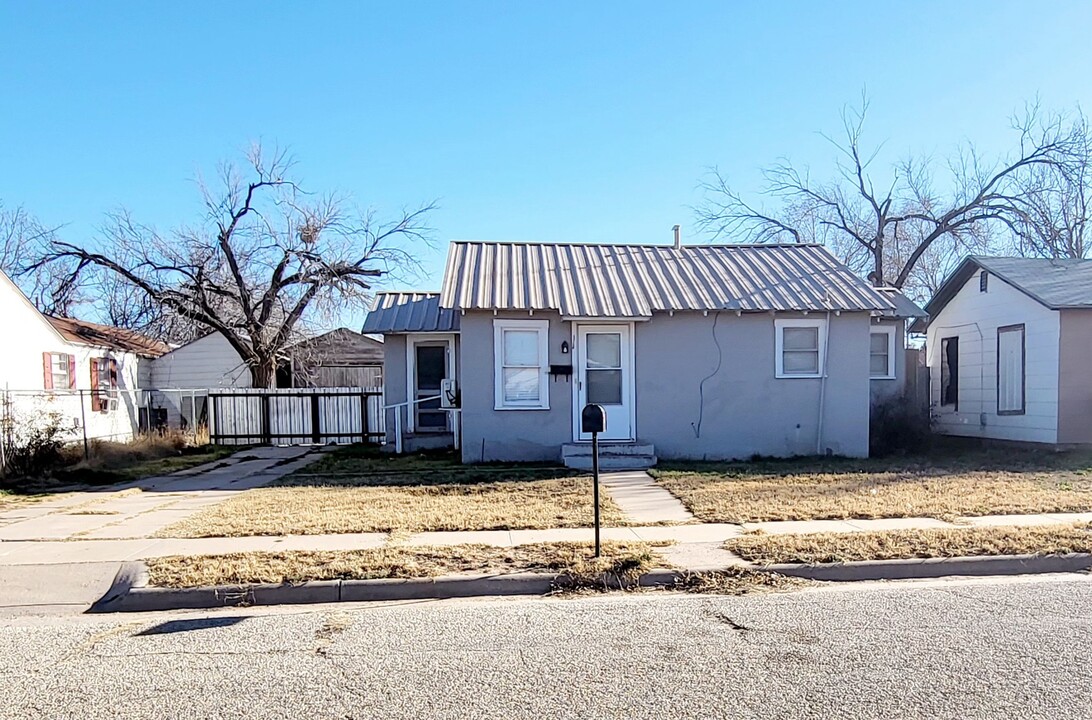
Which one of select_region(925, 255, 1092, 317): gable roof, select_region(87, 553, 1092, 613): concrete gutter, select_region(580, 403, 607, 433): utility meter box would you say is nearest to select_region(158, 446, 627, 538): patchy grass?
select_region(580, 403, 607, 433): utility meter box

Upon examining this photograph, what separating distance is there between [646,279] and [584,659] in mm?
10781

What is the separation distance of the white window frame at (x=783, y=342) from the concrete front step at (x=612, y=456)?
9.76ft

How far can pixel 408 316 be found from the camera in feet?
54.2

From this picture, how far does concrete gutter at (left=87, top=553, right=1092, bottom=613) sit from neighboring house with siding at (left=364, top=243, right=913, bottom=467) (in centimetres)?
655

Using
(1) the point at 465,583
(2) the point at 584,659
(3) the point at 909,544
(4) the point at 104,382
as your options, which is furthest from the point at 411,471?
(4) the point at 104,382

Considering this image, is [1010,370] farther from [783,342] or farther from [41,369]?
[41,369]

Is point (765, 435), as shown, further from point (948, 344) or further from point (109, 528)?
point (109, 528)

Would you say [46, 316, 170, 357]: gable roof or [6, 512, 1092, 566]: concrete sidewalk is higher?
[46, 316, 170, 357]: gable roof

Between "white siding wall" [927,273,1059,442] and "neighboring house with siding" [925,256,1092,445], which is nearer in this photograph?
"neighboring house with siding" [925,256,1092,445]

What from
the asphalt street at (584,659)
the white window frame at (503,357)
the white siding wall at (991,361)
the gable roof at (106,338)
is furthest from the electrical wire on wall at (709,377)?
the gable roof at (106,338)

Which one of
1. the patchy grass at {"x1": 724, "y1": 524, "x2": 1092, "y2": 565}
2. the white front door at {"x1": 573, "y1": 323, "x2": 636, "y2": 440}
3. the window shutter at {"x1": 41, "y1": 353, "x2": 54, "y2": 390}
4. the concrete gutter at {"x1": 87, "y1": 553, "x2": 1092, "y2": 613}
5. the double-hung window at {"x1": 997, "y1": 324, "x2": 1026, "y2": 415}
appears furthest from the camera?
the window shutter at {"x1": 41, "y1": 353, "x2": 54, "y2": 390}

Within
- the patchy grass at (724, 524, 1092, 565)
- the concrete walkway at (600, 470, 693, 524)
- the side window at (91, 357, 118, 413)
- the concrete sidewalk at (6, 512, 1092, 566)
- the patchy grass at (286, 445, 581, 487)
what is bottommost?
the patchy grass at (286, 445, 581, 487)

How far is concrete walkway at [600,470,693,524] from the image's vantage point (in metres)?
8.66

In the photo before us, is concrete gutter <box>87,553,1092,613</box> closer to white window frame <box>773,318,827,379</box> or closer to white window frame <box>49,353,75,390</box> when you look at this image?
white window frame <box>773,318,827,379</box>
